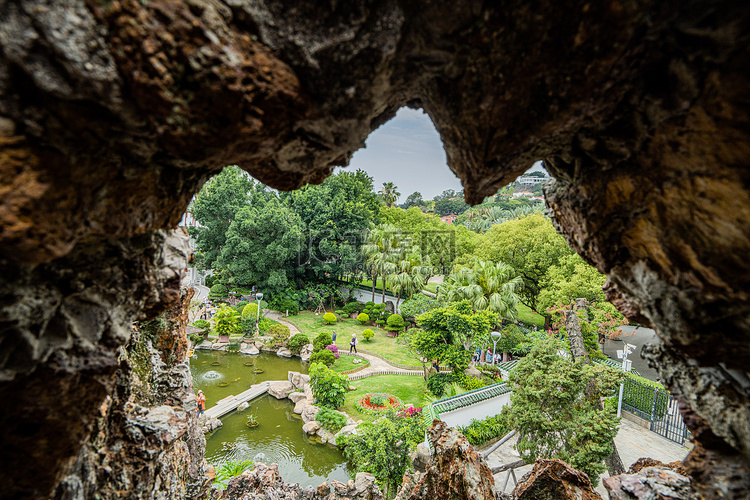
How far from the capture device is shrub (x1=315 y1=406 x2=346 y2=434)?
11914 mm

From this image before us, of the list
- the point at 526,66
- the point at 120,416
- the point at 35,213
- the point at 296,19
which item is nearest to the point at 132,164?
the point at 35,213

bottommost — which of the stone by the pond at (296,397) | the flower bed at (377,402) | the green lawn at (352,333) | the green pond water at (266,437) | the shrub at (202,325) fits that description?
the green pond water at (266,437)

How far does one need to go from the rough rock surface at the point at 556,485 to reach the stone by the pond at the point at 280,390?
9.92m

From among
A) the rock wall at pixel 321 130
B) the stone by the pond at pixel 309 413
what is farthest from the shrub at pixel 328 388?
the rock wall at pixel 321 130

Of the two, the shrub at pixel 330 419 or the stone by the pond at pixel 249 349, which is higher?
the stone by the pond at pixel 249 349

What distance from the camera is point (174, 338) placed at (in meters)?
5.25

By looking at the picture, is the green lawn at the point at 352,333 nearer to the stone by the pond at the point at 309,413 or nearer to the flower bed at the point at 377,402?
the flower bed at the point at 377,402

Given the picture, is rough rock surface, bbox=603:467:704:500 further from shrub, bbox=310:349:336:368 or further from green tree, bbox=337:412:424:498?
shrub, bbox=310:349:336:368

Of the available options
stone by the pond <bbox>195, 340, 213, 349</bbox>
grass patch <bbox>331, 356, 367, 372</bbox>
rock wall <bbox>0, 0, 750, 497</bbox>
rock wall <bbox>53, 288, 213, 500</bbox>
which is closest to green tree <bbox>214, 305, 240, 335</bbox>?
stone by the pond <bbox>195, 340, 213, 349</bbox>

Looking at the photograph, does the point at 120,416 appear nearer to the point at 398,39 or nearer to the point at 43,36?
the point at 43,36

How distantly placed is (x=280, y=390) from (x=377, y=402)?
4.07 metres

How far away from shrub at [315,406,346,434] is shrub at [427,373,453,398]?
349cm

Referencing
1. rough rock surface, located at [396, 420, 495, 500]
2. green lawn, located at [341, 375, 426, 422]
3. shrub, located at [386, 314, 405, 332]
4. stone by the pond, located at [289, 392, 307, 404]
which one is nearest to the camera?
rough rock surface, located at [396, 420, 495, 500]

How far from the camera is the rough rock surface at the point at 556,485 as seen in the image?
6551 millimetres
